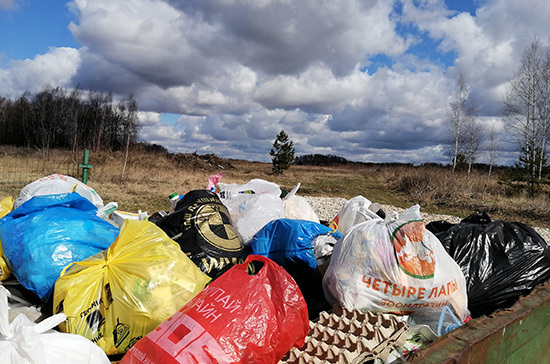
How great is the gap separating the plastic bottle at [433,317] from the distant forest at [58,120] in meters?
38.1

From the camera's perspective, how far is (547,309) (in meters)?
1.68

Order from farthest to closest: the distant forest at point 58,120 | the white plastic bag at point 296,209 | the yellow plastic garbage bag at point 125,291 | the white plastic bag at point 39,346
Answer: the distant forest at point 58,120, the white plastic bag at point 296,209, the yellow plastic garbage bag at point 125,291, the white plastic bag at point 39,346

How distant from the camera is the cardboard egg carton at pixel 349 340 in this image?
1.25 m

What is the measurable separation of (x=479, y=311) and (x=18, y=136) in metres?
46.9

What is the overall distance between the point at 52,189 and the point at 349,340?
2.84 meters

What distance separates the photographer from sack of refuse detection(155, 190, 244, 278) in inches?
80.0

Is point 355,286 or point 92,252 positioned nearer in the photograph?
point 355,286

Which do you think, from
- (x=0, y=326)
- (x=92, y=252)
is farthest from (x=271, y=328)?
(x=92, y=252)

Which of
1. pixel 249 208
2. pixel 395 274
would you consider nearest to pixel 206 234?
pixel 249 208

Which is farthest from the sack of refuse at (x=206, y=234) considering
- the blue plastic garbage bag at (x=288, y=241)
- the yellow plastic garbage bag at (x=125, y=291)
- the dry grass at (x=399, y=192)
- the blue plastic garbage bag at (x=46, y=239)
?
the dry grass at (x=399, y=192)

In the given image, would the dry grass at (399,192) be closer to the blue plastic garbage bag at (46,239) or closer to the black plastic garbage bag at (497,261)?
the blue plastic garbage bag at (46,239)

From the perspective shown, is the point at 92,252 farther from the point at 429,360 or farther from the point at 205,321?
the point at 429,360

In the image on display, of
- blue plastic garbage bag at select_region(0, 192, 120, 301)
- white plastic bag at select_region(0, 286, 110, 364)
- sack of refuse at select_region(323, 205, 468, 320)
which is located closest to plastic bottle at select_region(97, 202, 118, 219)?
blue plastic garbage bag at select_region(0, 192, 120, 301)

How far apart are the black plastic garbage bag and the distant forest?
3795cm
